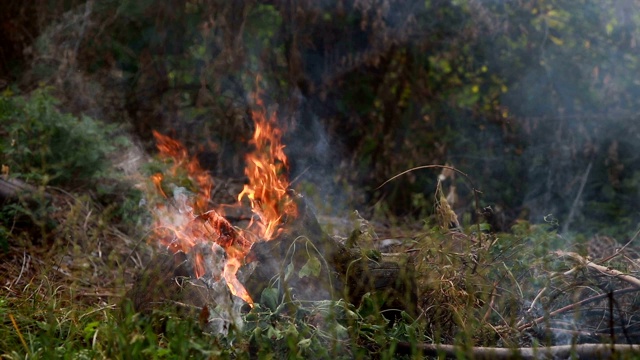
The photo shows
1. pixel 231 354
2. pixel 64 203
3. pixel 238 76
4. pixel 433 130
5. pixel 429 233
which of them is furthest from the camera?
pixel 433 130

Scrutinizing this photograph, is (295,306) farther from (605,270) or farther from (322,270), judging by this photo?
(605,270)

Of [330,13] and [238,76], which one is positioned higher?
[330,13]

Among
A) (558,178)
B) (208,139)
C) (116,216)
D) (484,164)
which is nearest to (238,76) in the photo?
(208,139)

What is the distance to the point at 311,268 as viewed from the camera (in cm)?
327

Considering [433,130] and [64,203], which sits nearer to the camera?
[64,203]

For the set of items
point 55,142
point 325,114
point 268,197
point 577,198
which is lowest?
point 577,198

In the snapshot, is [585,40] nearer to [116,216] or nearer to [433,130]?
[433,130]

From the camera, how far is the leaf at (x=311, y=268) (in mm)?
3246

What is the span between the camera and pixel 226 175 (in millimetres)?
6688

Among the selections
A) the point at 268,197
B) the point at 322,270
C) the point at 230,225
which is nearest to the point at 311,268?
the point at 322,270

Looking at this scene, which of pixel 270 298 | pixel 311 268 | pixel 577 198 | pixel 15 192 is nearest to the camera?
pixel 270 298

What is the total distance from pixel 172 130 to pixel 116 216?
1.41 meters

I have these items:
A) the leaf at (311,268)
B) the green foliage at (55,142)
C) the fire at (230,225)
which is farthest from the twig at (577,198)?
the leaf at (311,268)

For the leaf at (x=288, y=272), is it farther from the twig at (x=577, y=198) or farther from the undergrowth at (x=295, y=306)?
the twig at (x=577, y=198)
